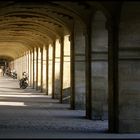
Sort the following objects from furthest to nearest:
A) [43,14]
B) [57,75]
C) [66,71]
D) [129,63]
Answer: [57,75], [66,71], [43,14], [129,63]

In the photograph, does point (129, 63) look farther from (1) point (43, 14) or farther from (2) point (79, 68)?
(1) point (43, 14)

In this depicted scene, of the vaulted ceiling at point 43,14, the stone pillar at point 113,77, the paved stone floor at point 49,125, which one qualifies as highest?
the vaulted ceiling at point 43,14

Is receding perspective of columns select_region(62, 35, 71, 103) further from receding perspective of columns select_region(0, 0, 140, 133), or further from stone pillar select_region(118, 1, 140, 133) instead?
stone pillar select_region(118, 1, 140, 133)

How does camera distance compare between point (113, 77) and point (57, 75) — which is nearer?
point (113, 77)

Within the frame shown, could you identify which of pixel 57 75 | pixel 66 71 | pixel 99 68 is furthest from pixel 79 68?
pixel 57 75

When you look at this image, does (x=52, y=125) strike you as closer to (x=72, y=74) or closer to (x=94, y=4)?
(x=94, y=4)

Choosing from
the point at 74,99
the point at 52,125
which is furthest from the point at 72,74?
the point at 52,125

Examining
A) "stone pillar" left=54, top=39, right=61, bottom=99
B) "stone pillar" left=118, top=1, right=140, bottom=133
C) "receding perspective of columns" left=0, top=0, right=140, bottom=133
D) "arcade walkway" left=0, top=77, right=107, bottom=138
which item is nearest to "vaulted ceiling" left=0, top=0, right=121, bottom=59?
"receding perspective of columns" left=0, top=0, right=140, bottom=133

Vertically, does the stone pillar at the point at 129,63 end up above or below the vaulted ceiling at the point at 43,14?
below

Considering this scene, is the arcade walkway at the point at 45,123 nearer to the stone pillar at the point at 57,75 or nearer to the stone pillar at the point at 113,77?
the stone pillar at the point at 113,77

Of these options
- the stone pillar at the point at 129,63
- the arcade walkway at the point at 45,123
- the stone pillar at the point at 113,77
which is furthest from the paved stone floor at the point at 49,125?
the stone pillar at the point at 129,63

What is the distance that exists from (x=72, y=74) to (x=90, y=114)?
5.13m

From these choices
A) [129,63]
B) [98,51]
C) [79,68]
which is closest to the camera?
[129,63]

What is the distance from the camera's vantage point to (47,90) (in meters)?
42.7
